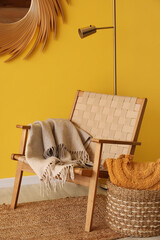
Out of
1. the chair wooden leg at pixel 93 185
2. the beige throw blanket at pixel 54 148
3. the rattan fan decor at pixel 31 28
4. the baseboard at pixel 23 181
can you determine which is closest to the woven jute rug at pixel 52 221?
the chair wooden leg at pixel 93 185

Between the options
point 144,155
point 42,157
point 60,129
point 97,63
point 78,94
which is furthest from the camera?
point 144,155

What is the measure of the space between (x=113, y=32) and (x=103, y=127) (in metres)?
0.92

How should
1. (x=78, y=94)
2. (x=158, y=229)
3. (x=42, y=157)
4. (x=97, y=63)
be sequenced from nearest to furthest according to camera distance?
1. (x=158, y=229)
2. (x=42, y=157)
3. (x=78, y=94)
4. (x=97, y=63)

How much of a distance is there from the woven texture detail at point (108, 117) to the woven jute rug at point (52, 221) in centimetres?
36

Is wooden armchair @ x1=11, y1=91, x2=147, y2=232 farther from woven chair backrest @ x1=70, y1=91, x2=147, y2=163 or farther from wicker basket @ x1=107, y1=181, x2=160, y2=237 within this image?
wicker basket @ x1=107, y1=181, x2=160, y2=237

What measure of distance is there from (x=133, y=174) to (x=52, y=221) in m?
0.57

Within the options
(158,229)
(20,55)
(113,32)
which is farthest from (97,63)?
(158,229)

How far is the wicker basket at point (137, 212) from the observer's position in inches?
83.2

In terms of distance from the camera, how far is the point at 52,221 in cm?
233

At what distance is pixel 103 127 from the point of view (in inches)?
106

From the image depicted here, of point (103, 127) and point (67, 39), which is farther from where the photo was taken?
point (67, 39)

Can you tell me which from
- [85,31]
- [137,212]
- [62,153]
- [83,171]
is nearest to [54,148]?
[62,153]

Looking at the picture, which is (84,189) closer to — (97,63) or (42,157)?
(42,157)

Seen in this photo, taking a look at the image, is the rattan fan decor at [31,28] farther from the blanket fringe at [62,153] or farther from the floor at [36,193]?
the floor at [36,193]
